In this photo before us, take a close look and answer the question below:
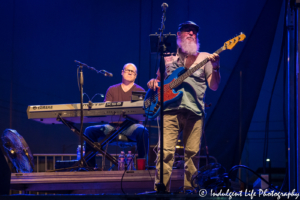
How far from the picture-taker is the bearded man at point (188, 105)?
2924mm

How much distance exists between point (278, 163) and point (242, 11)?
2.58 metres

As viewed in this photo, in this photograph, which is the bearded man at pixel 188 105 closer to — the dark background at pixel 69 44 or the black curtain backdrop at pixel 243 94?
the black curtain backdrop at pixel 243 94

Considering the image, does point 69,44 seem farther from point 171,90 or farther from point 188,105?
point 188,105

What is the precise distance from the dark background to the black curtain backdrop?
0.94 metres

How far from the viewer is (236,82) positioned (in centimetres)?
477

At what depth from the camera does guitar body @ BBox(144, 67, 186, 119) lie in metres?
2.96

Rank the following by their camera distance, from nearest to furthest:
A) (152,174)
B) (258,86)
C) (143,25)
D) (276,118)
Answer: (152,174) < (258,86) < (276,118) < (143,25)

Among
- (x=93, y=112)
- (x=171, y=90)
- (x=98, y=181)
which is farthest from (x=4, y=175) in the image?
(x=93, y=112)

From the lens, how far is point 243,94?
4.70m

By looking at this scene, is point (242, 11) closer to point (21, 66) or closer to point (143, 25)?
point (143, 25)

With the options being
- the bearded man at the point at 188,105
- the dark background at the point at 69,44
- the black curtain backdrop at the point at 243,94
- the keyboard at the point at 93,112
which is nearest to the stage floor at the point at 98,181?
the bearded man at the point at 188,105

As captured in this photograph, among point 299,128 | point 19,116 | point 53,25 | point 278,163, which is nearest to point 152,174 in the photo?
point 299,128

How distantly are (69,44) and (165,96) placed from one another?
3.92 m

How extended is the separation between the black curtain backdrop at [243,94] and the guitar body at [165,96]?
1.86m
